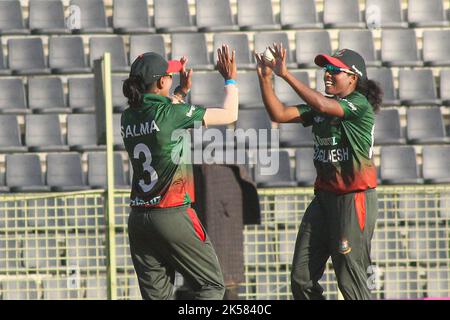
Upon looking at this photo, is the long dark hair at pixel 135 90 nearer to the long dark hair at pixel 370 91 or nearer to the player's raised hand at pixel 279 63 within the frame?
the player's raised hand at pixel 279 63

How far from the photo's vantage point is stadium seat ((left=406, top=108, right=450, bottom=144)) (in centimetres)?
1112

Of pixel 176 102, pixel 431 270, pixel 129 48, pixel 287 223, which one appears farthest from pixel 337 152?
pixel 129 48

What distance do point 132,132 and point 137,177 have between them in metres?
0.27

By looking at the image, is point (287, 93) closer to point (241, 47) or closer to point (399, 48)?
point (241, 47)

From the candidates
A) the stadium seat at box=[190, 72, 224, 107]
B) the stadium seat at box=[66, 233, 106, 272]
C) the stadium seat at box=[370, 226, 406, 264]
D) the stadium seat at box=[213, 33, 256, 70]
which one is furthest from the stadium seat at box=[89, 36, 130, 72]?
the stadium seat at box=[370, 226, 406, 264]

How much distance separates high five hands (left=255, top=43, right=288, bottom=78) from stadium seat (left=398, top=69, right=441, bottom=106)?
5.69 metres

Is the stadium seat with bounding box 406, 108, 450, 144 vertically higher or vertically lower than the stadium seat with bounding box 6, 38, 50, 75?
lower

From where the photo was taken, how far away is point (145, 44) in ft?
37.7

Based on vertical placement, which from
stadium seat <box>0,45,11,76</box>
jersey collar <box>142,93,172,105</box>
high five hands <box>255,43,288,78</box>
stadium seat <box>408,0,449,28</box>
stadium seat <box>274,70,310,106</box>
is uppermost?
stadium seat <box>408,0,449,28</box>

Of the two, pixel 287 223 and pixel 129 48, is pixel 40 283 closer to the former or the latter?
pixel 287 223

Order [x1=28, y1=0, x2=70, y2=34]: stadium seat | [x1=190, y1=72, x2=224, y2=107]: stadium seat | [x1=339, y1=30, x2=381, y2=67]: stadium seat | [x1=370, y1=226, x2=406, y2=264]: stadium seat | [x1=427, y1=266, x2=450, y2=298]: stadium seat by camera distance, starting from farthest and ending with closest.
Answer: [x1=28, y1=0, x2=70, y2=34]: stadium seat
[x1=339, y1=30, x2=381, y2=67]: stadium seat
[x1=190, y1=72, x2=224, y2=107]: stadium seat
[x1=427, y1=266, x2=450, y2=298]: stadium seat
[x1=370, y1=226, x2=406, y2=264]: stadium seat

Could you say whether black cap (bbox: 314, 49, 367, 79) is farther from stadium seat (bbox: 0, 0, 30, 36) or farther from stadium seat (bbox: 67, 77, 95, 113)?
stadium seat (bbox: 0, 0, 30, 36)

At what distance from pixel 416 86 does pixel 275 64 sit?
5.81m

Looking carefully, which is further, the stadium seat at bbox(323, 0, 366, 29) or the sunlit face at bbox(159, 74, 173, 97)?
the stadium seat at bbox(323, 0, 366, 29)
